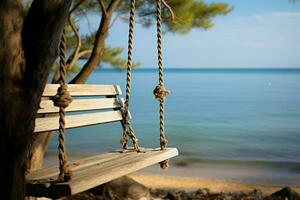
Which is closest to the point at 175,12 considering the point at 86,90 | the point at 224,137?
the point at 86,90

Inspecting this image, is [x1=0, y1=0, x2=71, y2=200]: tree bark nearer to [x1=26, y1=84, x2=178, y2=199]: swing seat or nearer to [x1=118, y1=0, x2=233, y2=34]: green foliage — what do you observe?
[x1=26, y1=84, x2=178, y2=199]: swing seat

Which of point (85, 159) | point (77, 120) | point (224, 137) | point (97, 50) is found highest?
point (97, 50)

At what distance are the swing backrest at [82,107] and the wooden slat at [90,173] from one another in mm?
357

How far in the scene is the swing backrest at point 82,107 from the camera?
2740 mm

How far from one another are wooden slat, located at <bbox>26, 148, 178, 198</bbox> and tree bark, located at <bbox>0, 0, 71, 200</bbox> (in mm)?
152

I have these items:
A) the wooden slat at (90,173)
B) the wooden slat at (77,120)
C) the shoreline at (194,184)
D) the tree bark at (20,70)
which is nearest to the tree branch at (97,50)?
the wooden slat at (77,120)

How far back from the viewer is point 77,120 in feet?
9.71

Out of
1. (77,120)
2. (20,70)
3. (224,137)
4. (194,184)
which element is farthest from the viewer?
(224,137)

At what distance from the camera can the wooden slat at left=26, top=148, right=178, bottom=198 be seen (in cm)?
180

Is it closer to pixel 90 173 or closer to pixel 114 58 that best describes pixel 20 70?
pixel 90 173

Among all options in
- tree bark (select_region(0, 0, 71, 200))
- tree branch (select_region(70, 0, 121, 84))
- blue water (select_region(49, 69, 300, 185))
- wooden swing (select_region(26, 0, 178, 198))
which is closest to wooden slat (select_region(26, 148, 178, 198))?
wooden swing (select_region(26, 0, 178, 198))

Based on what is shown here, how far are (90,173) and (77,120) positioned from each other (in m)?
0.96

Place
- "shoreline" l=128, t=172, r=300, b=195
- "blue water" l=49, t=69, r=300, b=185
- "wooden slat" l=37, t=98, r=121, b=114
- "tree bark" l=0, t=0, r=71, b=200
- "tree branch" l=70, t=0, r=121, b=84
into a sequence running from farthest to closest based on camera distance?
"blue water" l=49, t=69, r=300, b=185 < "shoreline" l=128, t=172, r=300, b=195 < "tree branch" l=70, t=0, r=121, b=84 < "wooden slat" l=37, t=98, r=121, b=114 < "tree bark" l=0, t=0, r=71, b=200

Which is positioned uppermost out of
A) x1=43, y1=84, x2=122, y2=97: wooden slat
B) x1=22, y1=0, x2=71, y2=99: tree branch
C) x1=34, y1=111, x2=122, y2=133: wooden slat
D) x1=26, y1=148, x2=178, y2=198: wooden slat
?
x1=22, y1=0, x2=71, y2=99: tree branch
